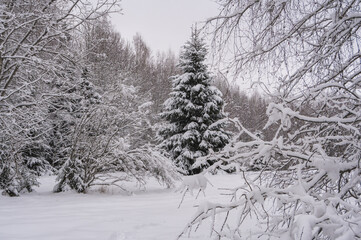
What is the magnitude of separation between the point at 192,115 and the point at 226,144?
13.5 meters

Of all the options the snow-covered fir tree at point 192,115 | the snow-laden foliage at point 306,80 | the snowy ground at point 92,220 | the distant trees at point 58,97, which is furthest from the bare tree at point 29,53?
the snow-covered fir tree at point 192,115

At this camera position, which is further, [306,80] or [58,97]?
[58,97]

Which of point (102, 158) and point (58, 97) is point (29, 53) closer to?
point (58, 97)

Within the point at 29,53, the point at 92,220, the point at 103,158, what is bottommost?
the point at 92,220

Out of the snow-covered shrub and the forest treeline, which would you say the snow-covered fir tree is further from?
the snow-covered shrub

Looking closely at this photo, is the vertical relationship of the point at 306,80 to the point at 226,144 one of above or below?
above

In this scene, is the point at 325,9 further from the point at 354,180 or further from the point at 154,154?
the point at 154,154

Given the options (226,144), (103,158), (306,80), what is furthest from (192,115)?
(226,144)

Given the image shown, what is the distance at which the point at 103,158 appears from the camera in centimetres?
796

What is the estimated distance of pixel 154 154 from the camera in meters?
8.14

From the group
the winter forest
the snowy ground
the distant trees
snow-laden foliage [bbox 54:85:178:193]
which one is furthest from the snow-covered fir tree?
the snowy ground

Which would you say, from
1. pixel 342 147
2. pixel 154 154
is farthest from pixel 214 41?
pixel 154 154

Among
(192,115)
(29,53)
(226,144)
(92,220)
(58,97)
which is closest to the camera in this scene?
(226,144)

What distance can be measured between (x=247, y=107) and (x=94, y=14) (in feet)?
15.3
